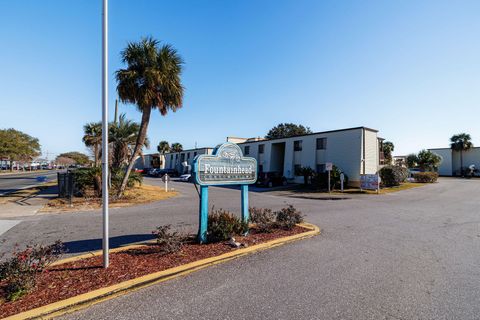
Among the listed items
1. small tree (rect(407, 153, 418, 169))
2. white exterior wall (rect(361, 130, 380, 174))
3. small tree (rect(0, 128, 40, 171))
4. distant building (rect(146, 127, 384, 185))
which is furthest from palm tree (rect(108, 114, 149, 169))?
small tree (rect(407, 153, 418, 169))

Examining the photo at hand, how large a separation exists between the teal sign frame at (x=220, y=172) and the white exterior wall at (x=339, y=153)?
20129mm

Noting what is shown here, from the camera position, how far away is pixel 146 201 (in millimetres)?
14352

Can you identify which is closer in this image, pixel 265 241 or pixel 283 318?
pixel 283 318

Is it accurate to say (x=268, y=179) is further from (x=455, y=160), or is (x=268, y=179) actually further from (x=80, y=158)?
(x=80, y=158)

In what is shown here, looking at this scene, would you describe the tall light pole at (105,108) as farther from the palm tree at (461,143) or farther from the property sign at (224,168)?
the palm tree at (461,143)

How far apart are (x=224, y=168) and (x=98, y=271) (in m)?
3.18

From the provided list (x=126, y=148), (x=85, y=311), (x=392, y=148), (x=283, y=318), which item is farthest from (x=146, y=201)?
(x=392, y=148)

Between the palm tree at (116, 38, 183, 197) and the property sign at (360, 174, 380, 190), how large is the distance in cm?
1683

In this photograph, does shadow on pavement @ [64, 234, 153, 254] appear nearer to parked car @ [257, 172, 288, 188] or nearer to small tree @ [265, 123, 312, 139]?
parked car @ [257, 172, 288, 188]

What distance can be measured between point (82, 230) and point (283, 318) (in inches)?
279

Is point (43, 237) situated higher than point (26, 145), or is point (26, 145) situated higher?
point (26, 145)

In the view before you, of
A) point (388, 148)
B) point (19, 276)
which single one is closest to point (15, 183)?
point (19, 276)

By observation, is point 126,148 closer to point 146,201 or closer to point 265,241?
point 146,201

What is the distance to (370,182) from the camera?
2102cm
